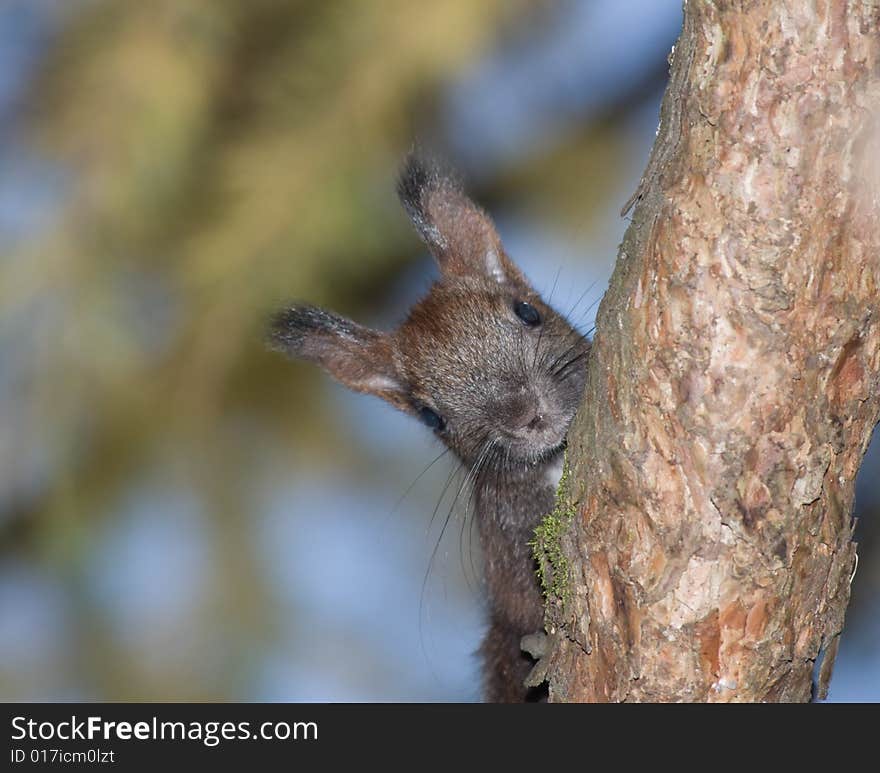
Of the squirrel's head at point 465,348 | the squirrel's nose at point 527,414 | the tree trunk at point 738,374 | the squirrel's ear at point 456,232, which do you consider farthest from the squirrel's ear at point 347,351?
the tree trunk at point 738,374

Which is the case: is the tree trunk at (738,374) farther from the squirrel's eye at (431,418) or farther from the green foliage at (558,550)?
the squirrel's eye at (431,418)

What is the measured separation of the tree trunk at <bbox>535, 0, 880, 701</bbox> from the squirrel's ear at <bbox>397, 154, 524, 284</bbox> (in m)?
1.81

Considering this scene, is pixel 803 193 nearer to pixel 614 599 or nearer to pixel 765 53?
pixel 765 53

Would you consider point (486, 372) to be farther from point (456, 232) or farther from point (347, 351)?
point (456, 232)

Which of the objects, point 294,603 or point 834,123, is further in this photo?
point 294,603

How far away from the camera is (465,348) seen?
4.04 meters

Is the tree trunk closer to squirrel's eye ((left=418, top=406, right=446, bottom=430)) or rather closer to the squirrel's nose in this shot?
the squirrel's nose

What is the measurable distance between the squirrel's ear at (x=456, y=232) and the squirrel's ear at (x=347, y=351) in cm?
40

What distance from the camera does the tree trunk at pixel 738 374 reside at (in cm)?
230

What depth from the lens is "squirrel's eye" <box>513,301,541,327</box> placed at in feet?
13.5

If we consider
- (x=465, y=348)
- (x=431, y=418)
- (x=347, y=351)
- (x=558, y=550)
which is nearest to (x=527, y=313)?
(x=465, y=348)

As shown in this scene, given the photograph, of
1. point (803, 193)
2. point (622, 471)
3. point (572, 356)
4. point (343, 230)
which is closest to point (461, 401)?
point (572, 356)

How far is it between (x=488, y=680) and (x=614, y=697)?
176 centimetres

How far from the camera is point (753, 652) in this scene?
8.31ft
